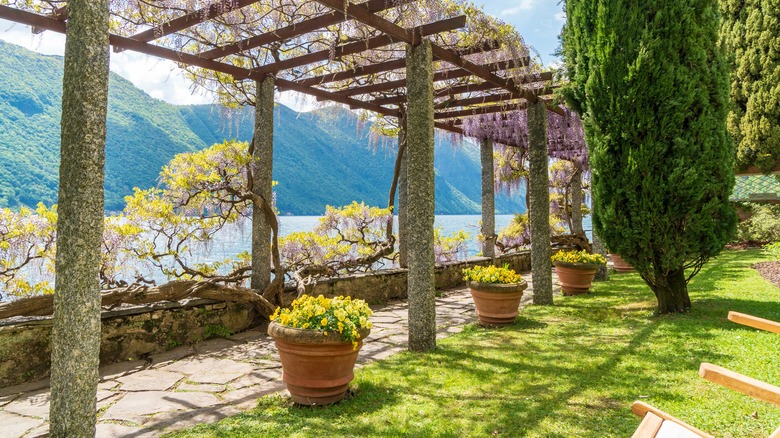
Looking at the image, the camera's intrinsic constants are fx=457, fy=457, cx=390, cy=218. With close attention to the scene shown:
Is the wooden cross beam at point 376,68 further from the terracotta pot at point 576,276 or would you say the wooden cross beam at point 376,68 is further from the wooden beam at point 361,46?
the terracotta pot at point 576,276

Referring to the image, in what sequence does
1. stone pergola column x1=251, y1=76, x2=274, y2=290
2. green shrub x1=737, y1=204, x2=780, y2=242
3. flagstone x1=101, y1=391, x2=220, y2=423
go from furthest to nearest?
green shrub x1=737, y1=204, x2=780, y2=242
stone pergola column x1=251, y1=76, x2=274, y2=290
flagstone x1=101, y1=391, x2=220, y2=423

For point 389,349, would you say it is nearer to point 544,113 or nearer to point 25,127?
point 544,113

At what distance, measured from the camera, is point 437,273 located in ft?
28.8

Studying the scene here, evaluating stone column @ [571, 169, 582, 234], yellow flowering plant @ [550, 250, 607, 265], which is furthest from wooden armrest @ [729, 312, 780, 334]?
stone column @ [571, 169, 582, 234]

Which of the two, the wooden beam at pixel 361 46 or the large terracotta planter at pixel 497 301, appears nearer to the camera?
the wooden beam at pixel 361 46

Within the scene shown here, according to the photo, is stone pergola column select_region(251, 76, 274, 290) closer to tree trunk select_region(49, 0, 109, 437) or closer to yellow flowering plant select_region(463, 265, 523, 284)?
yellow flowering plant select_region(463, 265, 523, 284)

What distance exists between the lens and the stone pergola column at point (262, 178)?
18.4 feet

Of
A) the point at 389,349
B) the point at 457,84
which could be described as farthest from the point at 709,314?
the point at 457,84

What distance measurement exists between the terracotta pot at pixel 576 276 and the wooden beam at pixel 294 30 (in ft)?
18.4

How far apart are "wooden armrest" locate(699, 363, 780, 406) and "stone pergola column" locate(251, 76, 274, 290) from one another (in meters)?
4.81

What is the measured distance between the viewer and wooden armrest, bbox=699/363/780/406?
151 cm

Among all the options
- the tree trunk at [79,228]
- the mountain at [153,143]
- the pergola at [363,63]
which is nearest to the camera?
the tree trunk at [79,228]

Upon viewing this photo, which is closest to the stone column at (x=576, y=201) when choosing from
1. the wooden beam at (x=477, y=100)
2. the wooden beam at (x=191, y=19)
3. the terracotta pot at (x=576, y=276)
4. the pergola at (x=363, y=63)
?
the terracotta pot at (x=576, y=276)

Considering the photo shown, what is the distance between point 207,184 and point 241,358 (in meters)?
2.42
